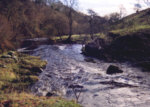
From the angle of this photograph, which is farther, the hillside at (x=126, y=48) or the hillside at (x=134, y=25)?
the hillside at (x=134, y=25)

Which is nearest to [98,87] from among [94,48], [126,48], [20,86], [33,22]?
[20,86]

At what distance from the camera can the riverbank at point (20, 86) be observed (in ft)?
28.9

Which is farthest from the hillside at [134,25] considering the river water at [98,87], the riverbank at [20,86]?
the riverbank at [20,86]

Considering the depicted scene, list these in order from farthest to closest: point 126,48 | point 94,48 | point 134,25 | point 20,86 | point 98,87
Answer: point 134,25 < point 94,48 < point 126,48 < point 98,87 < point 20,86

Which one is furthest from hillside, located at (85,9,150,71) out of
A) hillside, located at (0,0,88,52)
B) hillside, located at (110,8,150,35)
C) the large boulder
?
hillside, located at (0,0,88,52)

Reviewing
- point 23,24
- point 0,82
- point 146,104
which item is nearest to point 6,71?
point 0,82

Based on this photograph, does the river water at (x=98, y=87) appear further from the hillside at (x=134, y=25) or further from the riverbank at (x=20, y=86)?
the hillside at (x=134, y=25)

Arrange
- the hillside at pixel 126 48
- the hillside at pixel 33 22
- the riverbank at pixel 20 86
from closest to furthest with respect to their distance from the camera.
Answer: the riverbank at pixel 20 86
the hillside at pixel 126 48
the hillside at pixel 33 22

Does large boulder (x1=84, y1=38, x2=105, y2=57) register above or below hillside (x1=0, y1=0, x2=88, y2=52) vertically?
below

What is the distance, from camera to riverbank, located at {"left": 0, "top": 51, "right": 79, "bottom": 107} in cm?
881

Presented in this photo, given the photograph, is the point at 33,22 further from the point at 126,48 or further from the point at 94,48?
the point at 126,48

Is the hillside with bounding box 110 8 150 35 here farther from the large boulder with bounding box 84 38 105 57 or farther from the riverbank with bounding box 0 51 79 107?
the riverbank with bounding box 0 51 79 107

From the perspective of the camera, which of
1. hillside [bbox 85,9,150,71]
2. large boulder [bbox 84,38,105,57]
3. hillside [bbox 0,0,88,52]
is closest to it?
hillside [bbox 85,9,150,71]

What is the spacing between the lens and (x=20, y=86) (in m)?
14.3
